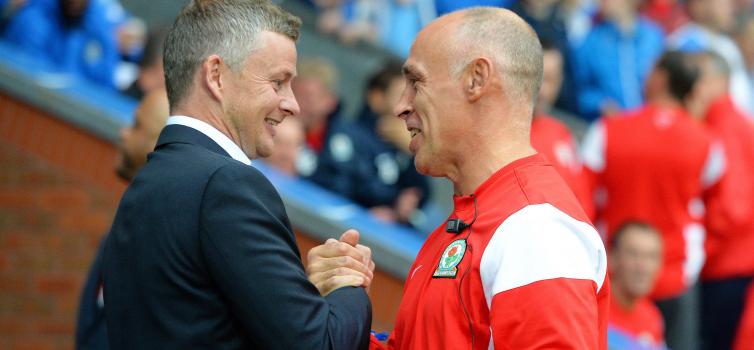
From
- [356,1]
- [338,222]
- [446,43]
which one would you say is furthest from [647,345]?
[356,1]

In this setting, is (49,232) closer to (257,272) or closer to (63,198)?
(63,198)

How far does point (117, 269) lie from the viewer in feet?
10.0

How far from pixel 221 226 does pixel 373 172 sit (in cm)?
422

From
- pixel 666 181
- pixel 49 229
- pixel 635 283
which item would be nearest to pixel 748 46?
pixel 666 181

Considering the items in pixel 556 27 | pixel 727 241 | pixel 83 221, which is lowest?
pixel 83 221

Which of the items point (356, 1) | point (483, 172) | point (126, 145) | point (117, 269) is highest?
point (356, 1)

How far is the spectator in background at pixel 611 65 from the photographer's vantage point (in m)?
9.70

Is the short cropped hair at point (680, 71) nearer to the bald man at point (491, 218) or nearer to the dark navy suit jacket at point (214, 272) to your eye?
the bald man at point (491, 218)

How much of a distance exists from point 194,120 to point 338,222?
9.34 feet

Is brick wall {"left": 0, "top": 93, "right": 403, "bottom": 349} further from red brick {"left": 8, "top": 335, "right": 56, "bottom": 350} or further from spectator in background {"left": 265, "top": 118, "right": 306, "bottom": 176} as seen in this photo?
spectator in background {"left": 265, "top": 118, "right": 306, "bottom": 176}

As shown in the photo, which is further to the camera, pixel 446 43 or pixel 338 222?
pixel 338 222

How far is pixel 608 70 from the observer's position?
9.70m

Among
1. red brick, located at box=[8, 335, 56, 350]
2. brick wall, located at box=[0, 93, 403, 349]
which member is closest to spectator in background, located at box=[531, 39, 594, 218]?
brick wall, located at box=[0, 93, 403, 349]

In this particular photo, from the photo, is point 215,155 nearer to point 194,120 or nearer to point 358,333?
point 194,120
